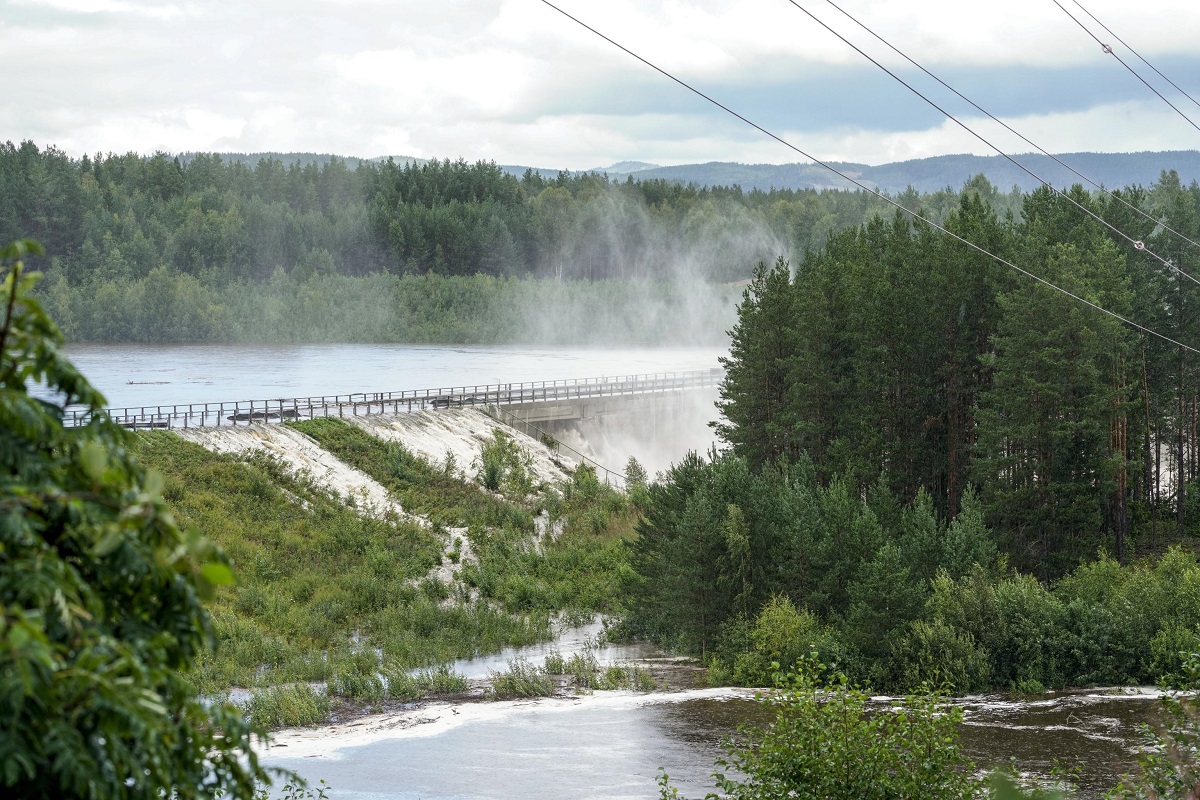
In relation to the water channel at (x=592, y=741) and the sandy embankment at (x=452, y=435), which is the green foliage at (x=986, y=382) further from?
the sandy embankment at (x=452, y=435)

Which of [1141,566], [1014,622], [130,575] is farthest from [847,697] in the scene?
[1141,566]

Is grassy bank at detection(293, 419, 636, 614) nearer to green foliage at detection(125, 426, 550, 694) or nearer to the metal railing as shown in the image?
green foliage at detection(125, 426, 550, 694)

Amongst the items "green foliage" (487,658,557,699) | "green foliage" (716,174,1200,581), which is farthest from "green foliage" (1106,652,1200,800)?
"green foliage" (716,174,1200,581)

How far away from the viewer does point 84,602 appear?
5242 mm

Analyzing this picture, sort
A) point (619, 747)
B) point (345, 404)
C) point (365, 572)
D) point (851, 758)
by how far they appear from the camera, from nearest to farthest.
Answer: point (851, 758)
point (619, 747)
point (365, 572)
point (345, 404)

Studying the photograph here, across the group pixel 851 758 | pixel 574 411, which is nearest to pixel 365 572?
pixel 851 758

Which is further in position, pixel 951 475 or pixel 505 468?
→ pixel 505 468

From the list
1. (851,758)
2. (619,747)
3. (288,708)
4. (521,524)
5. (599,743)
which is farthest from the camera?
(521,524)

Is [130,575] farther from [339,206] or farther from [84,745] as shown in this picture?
[339,206]

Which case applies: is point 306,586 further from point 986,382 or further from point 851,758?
point 851,758

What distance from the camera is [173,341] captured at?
12100cm

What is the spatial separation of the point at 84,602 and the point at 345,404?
61115 mm

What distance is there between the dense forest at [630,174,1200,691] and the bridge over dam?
18790 millimetres

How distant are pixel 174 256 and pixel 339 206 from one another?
2559 centimetres
